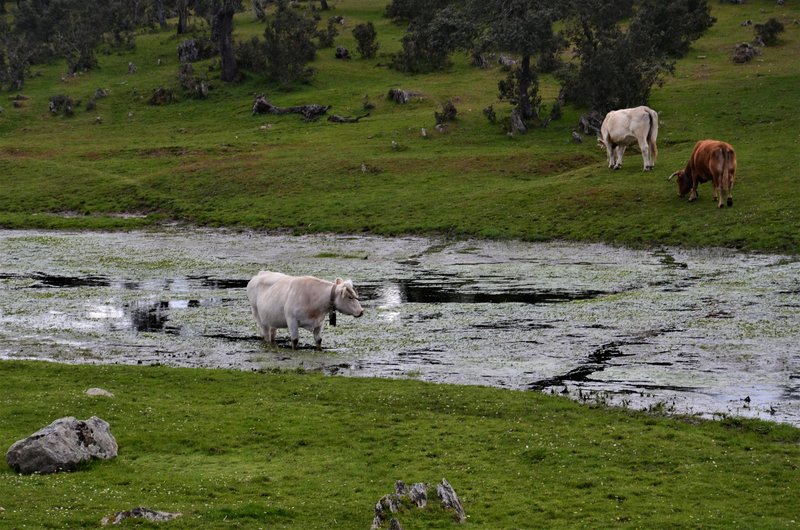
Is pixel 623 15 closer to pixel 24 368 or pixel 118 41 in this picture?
pixel 118 41

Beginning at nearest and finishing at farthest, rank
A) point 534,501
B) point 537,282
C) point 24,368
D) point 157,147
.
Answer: point 534,501 → point 24,368 → point 537,282 → point 157,147

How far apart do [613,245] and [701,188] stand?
7560mm

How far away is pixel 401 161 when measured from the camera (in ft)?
187

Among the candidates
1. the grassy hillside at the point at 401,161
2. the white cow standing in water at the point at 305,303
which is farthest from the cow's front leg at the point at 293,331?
the grassy hillside at the point at 401,161

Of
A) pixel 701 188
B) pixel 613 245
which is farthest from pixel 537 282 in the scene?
pixel 701 188

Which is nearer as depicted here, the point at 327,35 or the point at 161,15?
the point at 327,35

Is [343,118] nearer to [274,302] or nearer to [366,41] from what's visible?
[366,41]

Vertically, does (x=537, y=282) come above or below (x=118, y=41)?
below

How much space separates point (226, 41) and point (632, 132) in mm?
39166

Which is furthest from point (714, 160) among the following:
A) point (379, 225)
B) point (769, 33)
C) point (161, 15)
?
point (161, 15)

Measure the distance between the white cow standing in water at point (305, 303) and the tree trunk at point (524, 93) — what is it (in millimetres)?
38292

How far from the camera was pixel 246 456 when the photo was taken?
696 inches

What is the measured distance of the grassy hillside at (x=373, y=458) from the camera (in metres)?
14.4

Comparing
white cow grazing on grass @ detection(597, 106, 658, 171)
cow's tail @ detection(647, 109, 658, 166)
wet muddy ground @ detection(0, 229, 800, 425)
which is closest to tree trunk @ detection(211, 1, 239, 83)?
white cow grazing on grass @ detection(597, 106, 658, 171)
